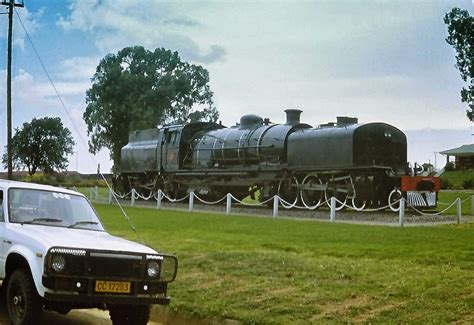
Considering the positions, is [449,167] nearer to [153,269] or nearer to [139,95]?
[139,95]

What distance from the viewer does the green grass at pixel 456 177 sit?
46.9 meters

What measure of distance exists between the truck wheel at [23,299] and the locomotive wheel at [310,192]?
1703cm

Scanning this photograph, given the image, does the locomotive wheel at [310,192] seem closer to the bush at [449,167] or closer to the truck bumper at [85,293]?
the truck bumper at [85,293]

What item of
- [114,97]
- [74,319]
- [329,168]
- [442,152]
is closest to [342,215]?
[329,168]

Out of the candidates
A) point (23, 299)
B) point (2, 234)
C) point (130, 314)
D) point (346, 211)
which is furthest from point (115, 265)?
point (346, 211)

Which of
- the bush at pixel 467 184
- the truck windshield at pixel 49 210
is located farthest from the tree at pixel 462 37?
the truck windshield at pixel 49 210

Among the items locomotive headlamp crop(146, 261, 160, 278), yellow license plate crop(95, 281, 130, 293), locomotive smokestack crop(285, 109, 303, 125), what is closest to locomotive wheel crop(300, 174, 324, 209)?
locomotive smokestack crop(285, 109, 303, 125)

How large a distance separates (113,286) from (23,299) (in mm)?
1039

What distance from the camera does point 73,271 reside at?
24.8 ft

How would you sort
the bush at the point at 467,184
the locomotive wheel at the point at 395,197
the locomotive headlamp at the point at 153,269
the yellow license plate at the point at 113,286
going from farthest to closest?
the bush at the point at 467,184
the locomotive wheel at the point at 395,197
the locomotive headlamp at the point at 153,269
the yellow license plate at the point at 113,286

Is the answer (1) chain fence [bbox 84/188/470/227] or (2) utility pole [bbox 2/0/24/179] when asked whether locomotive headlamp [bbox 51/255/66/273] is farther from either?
(2) utility pole [bbox 2/0/24/179]

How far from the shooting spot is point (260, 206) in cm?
2745

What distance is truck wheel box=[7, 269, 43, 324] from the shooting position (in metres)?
7.67

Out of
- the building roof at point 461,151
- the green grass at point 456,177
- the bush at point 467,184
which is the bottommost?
the bush at point 467,184
